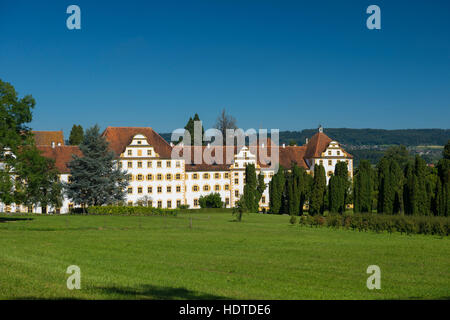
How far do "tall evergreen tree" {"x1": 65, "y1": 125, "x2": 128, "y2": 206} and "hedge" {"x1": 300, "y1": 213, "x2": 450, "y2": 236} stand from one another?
90.1ft

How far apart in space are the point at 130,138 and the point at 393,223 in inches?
1664

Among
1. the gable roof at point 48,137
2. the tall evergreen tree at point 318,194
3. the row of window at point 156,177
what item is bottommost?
the tall evergreen tree at point 318,194

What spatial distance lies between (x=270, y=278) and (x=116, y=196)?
46.1 meters

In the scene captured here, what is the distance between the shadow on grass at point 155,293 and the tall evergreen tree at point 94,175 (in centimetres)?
4635

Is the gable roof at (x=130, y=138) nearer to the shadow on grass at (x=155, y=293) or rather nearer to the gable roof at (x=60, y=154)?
the gable roof at (x=60, y=154)

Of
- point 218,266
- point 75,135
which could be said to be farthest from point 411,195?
point 75,135

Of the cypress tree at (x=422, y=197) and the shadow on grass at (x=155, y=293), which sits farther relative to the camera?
the cypress tree at (x=422, y=197)

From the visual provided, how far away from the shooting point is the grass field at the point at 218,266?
47.5 feet

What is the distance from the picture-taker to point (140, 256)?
22500mm

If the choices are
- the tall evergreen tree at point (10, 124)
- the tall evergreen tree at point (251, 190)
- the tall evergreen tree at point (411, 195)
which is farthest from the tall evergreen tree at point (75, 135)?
the tall evergreen tree at point (411, 195)

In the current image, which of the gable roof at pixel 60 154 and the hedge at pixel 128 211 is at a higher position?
the gable roof at pixel 60 154
